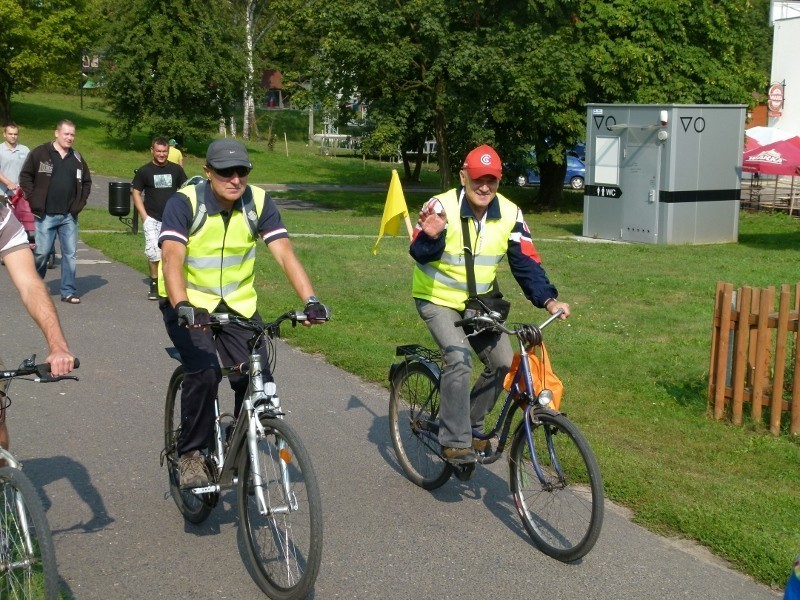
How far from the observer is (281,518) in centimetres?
472

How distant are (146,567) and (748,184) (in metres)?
32.5

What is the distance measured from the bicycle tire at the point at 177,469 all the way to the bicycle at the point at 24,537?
4.95 ft

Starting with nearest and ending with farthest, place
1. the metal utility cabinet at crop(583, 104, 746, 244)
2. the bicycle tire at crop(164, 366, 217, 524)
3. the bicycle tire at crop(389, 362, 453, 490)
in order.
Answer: the bicycle tire at crop(164, 366, 217, 524)
the bicycle tire at crop(389, 362, 453, 490)
the metal utility cabinet at crop(583, 104, 746, 244)

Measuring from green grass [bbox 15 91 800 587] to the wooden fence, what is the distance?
0.64 ft

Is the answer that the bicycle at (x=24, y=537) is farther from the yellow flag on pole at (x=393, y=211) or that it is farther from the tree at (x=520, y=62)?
the tree at (x=520, y=62)

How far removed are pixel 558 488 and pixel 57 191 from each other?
8992 mm

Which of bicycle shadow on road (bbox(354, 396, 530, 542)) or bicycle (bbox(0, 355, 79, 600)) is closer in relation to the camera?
bicycle (bbox(0, 355, 79, 600))

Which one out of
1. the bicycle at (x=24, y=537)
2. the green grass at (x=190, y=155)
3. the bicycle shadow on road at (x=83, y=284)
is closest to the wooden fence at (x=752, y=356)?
the bicycle at (x=24, y=537)

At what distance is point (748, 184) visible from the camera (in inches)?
1377

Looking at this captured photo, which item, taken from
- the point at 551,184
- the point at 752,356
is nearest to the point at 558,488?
the point at 752,356

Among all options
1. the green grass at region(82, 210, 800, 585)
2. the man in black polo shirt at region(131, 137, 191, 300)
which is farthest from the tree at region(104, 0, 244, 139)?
the man in black polo shirt at region(131, 137, 191, 300)

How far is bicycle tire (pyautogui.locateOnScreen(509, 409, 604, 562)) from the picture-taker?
514cm

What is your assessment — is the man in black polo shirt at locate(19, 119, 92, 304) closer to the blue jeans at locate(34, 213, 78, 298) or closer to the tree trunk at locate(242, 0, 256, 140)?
the blue jeans at locate(34, 213, 78, 298)

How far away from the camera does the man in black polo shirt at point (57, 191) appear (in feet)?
42.0
